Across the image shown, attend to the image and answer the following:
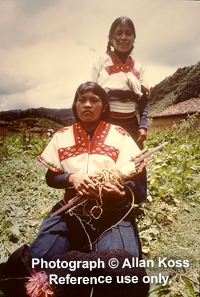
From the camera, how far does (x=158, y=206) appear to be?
177 centimetres

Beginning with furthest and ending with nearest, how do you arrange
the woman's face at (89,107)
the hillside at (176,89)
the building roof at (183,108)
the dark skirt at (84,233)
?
the building roof at (183,108) → the hillside at (176,89) → the woman's face at (89,107) → the dark skirt at (84,233)

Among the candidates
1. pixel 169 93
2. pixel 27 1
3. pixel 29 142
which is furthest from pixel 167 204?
pixel 27 1

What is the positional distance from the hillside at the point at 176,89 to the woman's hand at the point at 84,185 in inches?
35.1

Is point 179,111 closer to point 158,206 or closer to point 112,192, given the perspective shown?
point 158,206

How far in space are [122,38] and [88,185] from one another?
0.82m

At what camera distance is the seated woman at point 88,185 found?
102 centimetres

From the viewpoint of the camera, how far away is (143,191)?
4.89 feet

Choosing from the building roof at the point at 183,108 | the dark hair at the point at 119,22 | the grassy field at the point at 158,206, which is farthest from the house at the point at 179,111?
the dark hair at the point at 119,22

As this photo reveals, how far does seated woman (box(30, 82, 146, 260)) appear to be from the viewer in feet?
3.36

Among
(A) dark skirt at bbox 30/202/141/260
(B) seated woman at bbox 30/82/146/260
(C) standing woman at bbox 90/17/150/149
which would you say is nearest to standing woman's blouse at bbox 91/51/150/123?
(C) standing woman at bbox 90/17/150/149

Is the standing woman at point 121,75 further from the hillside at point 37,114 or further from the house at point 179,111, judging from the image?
the house at point 179,111

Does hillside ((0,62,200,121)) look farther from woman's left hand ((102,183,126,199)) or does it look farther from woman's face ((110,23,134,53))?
woman's left hand ((102,183,126,199))

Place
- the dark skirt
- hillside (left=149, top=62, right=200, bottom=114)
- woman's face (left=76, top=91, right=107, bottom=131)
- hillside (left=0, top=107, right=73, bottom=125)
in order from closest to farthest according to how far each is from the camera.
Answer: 1. the dark skirt
2. woman's face (left=76, top=91, right=107, bottom=131)
3. hillside (left=0, top=107, right=73, bottom=125)
4. hillside (left=149, top=62, right=200, bottom=114)

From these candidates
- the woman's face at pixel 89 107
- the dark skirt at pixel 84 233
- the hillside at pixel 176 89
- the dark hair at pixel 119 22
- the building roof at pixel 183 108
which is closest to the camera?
the dark skirt at pixel 84 233
